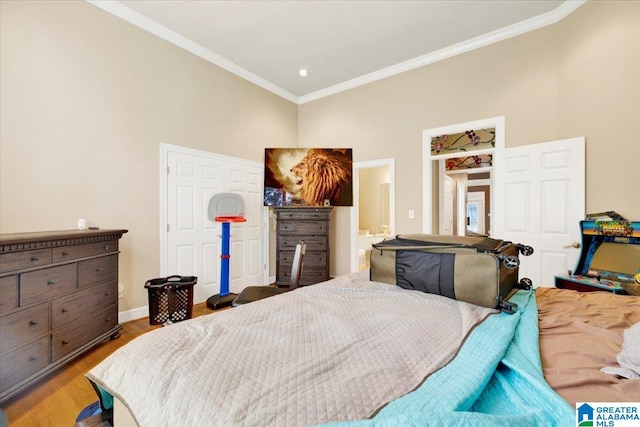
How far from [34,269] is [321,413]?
7.38ft

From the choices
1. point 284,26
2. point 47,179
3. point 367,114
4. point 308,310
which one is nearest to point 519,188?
point 367,114

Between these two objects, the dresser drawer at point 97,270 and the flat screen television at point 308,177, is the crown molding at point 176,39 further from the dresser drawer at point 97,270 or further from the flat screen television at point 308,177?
the dresser drawer at point 97,270

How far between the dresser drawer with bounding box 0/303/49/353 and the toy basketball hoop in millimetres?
1574

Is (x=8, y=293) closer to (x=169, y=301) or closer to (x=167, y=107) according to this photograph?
(x=169, y=301)

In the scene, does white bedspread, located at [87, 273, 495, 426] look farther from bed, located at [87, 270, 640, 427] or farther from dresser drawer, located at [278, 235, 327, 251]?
dresser drawer, located at [278, 235, 327, 251]

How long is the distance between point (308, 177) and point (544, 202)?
9.97ft

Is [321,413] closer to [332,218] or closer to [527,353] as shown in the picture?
[527,353]

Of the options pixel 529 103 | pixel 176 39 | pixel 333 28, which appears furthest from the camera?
pixel 176 39

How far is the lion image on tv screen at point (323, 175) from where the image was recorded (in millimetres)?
4309

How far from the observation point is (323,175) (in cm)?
435

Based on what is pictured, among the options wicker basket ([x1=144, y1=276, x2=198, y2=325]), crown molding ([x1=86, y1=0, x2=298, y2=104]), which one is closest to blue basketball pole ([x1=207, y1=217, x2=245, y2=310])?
wicker basket ([x1=144, y1=276, x2=198, y2=325])

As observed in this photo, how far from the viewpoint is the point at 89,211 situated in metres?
2.56

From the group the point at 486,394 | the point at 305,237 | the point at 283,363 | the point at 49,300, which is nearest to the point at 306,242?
the point at 305,237

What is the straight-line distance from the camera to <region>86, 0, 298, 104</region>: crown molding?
270 cm
